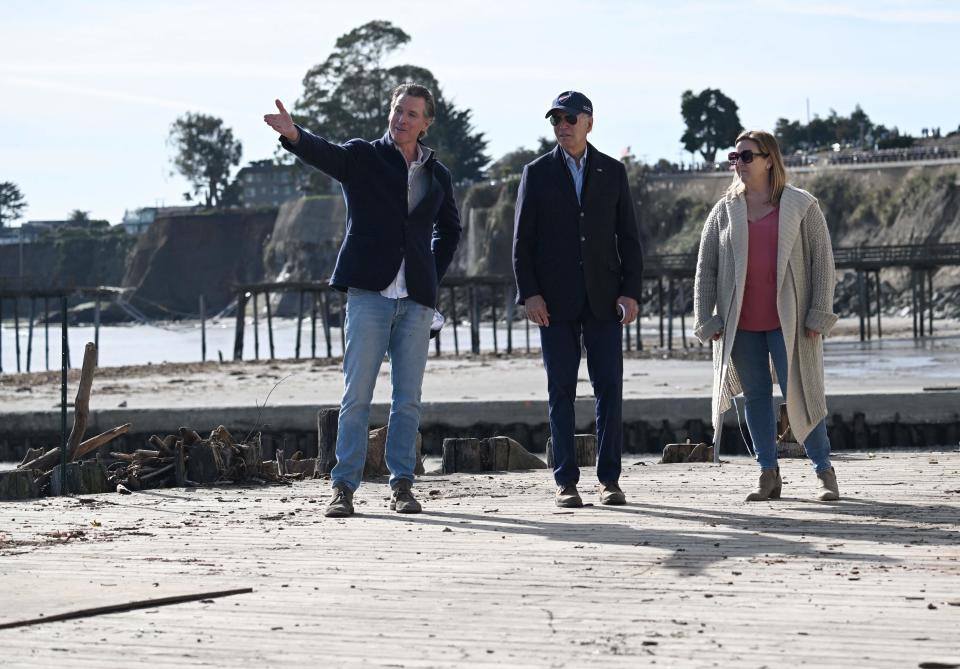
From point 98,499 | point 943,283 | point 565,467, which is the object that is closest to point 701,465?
point 565,467

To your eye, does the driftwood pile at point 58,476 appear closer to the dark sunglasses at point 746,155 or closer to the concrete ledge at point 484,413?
the dark sunglasses at point 746,155

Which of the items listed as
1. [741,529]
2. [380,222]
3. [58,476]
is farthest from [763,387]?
[58,476]

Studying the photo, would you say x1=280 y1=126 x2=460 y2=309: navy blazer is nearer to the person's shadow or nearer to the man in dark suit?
the man in dark suit

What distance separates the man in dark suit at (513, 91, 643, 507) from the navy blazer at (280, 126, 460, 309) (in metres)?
0.41

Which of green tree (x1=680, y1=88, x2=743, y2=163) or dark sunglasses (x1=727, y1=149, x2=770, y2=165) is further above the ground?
green tree (x1=680, y1=88, x2=743, y2=163)

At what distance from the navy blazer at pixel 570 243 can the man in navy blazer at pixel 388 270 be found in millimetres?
389

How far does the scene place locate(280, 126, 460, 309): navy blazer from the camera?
247 inches

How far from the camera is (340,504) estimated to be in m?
6.29

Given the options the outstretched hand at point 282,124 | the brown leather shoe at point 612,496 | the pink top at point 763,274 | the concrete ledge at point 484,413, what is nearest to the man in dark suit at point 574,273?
the brown leather shoe at point 612,496

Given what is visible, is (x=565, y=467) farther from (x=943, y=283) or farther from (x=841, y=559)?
(x=943, y=283)

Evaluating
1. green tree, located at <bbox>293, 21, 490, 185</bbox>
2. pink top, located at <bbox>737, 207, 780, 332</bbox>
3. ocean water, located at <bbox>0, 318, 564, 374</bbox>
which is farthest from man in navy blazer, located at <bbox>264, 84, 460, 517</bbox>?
green tree, located at <bbox>293, 21, 490, 185</bbox>

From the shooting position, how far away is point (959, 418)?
1358cm

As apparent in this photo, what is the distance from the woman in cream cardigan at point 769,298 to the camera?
253 inches

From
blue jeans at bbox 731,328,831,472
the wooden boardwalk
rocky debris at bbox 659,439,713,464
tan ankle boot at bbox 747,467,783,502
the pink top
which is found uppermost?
the pink top
